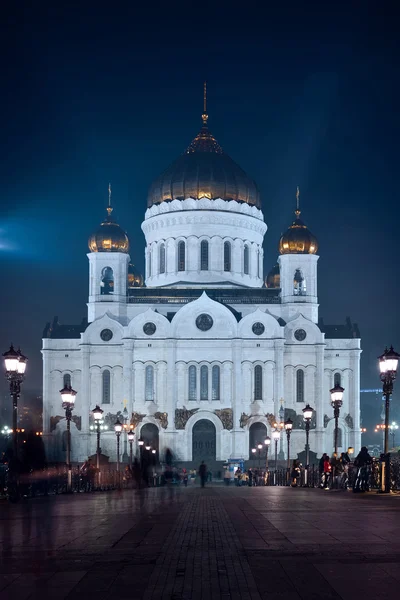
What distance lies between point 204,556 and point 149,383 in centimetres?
6943

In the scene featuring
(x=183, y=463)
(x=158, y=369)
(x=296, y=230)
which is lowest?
(x=183, y=463)

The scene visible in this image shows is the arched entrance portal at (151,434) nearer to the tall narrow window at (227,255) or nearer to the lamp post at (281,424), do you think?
the lamp post at (281,424)

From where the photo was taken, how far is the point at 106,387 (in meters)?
81.9

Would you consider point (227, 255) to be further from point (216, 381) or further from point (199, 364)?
point (216, 381)

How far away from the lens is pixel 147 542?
13.9 meters

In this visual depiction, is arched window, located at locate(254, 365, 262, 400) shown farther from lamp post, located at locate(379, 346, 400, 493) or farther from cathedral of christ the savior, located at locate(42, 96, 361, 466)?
lamp post, located at locate(379, 346, 400, 493)

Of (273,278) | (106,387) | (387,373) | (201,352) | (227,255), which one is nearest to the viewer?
(387,373)

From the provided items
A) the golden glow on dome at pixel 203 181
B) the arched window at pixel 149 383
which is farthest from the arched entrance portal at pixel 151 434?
the golden glow on dome at pixel 203 181

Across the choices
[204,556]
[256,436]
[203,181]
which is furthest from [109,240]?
[204,556]

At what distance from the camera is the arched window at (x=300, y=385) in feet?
268

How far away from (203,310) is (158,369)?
18.4ft

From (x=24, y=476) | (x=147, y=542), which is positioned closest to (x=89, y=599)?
(x=147, y=542)

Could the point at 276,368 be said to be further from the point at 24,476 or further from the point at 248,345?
the point at 24,476

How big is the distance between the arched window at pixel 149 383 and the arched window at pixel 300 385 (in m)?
11.0
